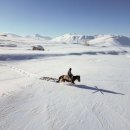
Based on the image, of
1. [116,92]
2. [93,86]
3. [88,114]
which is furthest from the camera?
[93,86]

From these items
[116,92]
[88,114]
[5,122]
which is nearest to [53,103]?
[88,114]

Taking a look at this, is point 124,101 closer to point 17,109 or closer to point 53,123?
point 53,123

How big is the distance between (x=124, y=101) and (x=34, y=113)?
614 centimetres

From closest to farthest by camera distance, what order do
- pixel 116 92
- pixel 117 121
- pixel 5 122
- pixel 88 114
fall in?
pixel 5 122 → pixel 117 121 → pixel 88 114 → pixel 116 92

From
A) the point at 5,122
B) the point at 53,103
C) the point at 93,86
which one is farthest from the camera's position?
the point at 93,86

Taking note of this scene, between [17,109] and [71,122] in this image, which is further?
[17,109]

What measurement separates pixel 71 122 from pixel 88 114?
137 centimetres

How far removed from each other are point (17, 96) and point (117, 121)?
641cm

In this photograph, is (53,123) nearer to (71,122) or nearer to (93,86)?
(71,122)

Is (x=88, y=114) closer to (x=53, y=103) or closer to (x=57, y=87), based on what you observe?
(x=53, y=103)

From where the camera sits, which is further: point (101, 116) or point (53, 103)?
point (53, 103)

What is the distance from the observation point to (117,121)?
1012 centimetres

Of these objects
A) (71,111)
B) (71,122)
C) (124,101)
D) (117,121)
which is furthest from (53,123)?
(124,101)

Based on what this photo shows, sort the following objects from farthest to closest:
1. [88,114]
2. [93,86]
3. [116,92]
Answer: [93,86] < [116,92] < [88,114]
